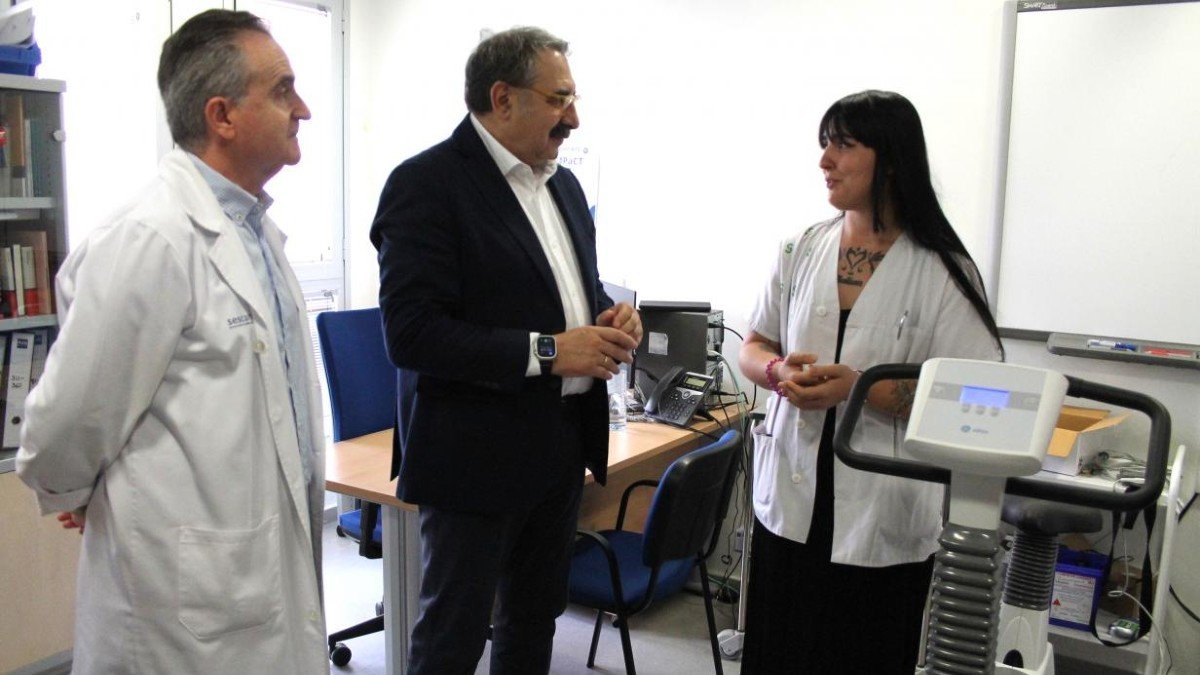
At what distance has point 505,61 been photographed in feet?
5.64

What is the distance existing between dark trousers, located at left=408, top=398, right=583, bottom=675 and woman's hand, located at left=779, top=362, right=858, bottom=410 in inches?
17.6

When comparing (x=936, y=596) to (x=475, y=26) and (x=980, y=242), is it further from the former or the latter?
(x=475, y=26)

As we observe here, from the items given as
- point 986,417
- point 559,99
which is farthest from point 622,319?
point 986,417

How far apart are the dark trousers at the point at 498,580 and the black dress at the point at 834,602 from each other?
0.43m

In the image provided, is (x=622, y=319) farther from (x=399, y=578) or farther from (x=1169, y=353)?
(x=1169, y=353)

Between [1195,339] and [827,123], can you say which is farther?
[1195,339]

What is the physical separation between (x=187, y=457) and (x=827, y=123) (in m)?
1.26

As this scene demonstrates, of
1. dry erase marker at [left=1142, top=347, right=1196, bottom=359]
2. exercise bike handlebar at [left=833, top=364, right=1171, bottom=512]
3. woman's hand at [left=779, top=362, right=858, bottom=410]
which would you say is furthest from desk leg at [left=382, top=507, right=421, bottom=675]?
dry erase marker at [left=1142, top=347, right=1196, bottom=359]

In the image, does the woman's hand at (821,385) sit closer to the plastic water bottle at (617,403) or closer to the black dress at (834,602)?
the black dress at (834,602)

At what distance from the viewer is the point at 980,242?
3.10 m

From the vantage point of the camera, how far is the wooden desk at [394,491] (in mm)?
2250

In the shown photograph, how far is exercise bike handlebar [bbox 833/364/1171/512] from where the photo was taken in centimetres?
113

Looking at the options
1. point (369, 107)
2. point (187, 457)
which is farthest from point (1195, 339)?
point (369, 107)

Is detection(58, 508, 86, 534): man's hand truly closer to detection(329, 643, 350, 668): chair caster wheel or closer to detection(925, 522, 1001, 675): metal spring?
detection(925, 522, 1001, 675): metal spring
